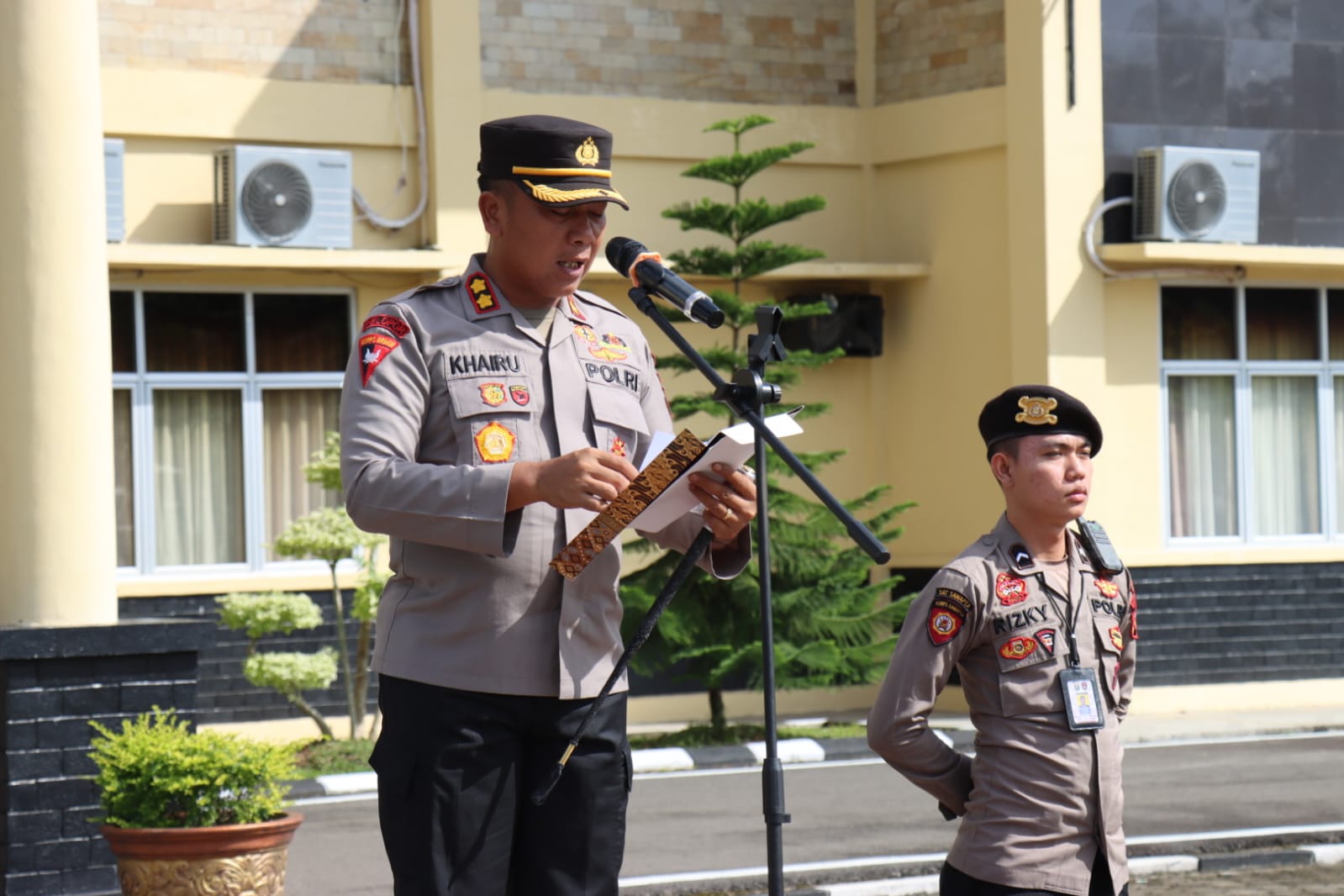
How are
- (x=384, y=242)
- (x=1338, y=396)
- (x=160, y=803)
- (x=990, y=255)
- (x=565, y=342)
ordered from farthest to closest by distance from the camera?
(x=1338, y=396), (x=990, y=255), (x=384, y=242), (x=160, y=803), (x=565, y=342)

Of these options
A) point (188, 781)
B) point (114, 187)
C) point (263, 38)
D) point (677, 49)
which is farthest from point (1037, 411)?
point (677, 49)

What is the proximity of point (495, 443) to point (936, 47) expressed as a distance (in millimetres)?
12281

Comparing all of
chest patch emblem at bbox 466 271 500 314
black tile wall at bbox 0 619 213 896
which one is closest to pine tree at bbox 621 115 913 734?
black tile wall at bbox 0 619 213 896

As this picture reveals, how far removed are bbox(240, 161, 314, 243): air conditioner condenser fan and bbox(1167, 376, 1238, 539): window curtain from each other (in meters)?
6.83

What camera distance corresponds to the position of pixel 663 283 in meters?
3.83

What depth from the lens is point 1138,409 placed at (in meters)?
15.2

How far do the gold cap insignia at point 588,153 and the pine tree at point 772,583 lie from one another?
9202 mm

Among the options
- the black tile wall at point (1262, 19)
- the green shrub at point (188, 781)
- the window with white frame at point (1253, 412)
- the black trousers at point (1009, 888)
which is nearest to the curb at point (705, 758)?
the window with white frame at point (1253, 412)

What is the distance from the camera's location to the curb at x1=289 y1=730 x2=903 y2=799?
11.3 meters

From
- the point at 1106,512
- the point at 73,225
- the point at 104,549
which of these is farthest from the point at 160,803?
the point at 1106,512

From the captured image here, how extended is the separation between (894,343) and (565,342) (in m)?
12.2

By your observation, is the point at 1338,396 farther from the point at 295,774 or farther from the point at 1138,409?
the point at 295,774

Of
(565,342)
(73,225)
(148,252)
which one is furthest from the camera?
(148,252)

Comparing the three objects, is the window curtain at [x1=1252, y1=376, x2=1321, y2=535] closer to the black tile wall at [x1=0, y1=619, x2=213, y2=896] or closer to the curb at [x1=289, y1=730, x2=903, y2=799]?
the curb at [x1=289, y1=730, x2=903, y2=799]
